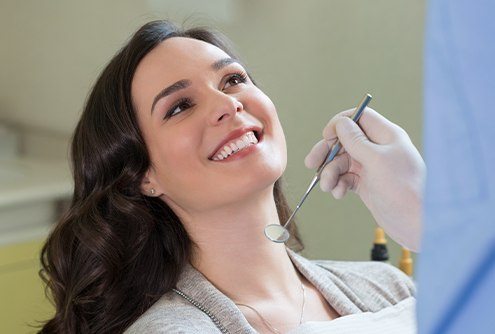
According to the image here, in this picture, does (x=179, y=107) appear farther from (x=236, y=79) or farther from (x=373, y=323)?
(x=373, y=323)

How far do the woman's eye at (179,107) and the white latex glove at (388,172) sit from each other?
0.26 meters

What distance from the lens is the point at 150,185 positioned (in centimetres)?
160

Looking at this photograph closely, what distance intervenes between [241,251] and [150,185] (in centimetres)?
21

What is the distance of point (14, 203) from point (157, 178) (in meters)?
1.22

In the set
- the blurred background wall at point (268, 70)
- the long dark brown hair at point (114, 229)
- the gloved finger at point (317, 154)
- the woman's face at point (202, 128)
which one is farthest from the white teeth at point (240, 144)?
the blurred background wall at point (268, 70)

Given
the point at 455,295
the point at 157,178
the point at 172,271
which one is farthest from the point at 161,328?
the point at 455,295

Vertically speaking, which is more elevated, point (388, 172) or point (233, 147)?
point (388, 172)

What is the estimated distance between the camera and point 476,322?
1.69 feet

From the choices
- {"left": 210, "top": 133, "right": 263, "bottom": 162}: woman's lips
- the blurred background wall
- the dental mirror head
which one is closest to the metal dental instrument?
the dental mirror head

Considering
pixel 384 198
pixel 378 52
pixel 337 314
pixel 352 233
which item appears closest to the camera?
pixel 384 198

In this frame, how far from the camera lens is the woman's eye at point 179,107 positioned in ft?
5.00

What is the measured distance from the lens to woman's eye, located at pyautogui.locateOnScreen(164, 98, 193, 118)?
1524 millimetres

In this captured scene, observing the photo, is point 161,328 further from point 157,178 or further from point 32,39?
point 32,39

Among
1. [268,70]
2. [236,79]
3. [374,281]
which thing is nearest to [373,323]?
[374,281]
